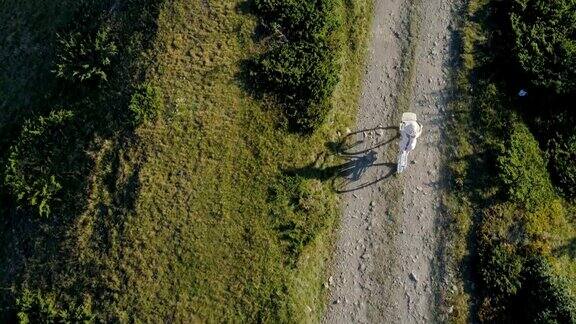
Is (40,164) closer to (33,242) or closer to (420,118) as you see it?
(33,242)

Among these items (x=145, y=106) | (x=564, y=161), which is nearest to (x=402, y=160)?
(x=564, y=161)

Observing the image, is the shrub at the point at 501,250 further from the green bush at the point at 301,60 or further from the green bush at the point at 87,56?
the green bush at the point at 87,56

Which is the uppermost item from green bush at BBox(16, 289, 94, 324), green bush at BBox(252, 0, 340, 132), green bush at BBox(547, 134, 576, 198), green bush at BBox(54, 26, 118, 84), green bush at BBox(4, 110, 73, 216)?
green bush at BBox(252, 0, 340, 132)

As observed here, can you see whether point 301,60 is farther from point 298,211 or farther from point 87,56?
point 87,56

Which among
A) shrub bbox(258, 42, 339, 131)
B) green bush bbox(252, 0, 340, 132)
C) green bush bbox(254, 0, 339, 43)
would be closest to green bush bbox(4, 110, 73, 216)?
shrub bbox(258, 42, 339, 131)

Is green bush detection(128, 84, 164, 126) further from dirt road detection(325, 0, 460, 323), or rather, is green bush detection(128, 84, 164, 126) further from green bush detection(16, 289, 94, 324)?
dirt road detection(325, 0, 460, 323)

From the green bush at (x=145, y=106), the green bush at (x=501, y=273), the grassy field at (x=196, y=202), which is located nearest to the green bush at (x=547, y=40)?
the grassy field at (x=196, y=202)

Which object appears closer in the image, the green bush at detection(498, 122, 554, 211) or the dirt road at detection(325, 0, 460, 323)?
the dirt road at detection(325, 0, 460, 323)
